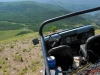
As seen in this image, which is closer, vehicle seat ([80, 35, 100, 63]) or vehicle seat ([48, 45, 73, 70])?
vehicle seat ([80, 35, 100, 63])

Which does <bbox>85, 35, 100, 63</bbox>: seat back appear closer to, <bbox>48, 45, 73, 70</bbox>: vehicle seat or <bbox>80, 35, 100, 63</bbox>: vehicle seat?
<bbox>80, 35, 100, 63</bbox>: vehicle seat

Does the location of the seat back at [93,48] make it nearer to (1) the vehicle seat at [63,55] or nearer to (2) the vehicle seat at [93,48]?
(2) the vehicle seat at [93,48]

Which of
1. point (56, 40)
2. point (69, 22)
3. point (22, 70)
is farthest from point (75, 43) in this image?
point (69, 22)

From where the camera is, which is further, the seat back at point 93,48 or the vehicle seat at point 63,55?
the vehicle seat at point 63,55

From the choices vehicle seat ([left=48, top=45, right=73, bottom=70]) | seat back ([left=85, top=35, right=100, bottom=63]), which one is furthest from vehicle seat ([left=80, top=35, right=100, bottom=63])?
vehicle seat ([left=48, top=45, right=73, bottom=70])

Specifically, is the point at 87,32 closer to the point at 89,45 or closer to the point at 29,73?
the point at 89,45

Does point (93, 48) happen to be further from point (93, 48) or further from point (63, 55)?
point (63, 55)

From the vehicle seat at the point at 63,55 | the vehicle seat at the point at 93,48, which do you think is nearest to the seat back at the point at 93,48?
the vehicle seat at the point at 93,48

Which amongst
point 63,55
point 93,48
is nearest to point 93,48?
point 93,48
